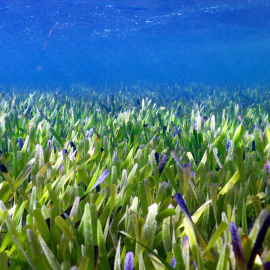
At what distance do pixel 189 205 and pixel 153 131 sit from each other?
5.73 ft

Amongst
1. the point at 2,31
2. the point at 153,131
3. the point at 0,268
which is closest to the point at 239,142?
the point at 153,131

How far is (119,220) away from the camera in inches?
46.1

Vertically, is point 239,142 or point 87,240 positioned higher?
point 87,240

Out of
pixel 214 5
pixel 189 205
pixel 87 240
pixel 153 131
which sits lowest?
pixel 153 131

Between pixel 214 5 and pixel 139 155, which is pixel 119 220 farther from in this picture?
pixel 214 5

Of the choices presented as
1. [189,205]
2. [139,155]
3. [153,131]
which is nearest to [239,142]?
[153,131]

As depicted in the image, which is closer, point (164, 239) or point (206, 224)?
point (164, 239)

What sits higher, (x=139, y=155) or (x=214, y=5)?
(x=214, y=5)

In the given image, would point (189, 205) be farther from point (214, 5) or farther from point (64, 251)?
point (214, 5)

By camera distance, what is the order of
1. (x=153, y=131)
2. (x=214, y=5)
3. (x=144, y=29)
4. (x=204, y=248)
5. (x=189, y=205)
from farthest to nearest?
1. (x=144, y=29)
2. (x=214, y=5)
3. (x=153, y=131)
4. (x=189, y=205)
5. (x=204, y=248)

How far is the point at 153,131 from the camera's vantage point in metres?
2.97

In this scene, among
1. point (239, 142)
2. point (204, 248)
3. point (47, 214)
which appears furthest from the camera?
point (239, 142)

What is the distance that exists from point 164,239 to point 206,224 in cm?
24

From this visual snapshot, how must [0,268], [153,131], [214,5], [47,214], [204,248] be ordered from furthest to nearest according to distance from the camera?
[214,5] < [153,131] < [47,214] < [204,248] < [0,268]
